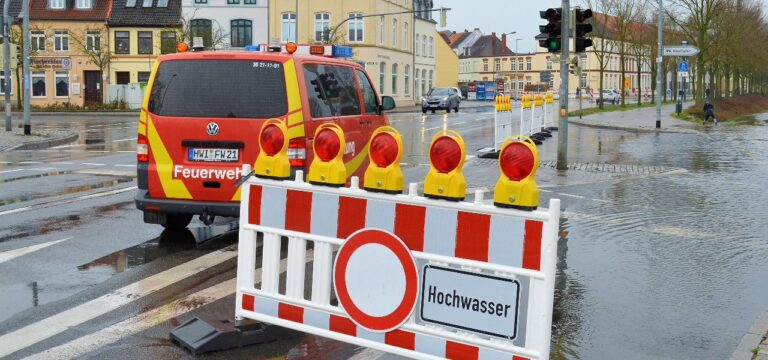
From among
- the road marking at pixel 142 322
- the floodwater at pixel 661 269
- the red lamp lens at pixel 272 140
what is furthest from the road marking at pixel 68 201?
the red lamp lens at pixel 272 140

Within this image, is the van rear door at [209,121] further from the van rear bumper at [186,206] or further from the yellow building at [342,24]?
the yellow building at [342,24]

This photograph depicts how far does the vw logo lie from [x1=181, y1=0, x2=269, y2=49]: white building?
57.3m

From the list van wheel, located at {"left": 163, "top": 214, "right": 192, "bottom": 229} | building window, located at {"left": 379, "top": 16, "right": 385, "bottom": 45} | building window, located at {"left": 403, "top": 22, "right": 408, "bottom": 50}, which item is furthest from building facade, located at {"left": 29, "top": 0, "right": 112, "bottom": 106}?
van wheel, located at {"left": 163, "top": 214, "right": 192, "bottom": 229}

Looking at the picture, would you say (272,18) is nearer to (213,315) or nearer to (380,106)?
(380,106)

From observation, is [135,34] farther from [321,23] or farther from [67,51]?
[321,23]

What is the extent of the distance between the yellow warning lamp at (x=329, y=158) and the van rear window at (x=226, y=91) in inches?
151

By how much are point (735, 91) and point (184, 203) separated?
8421 centimetres

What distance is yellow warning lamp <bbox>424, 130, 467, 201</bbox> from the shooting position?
4.42m

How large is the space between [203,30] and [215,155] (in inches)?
2112

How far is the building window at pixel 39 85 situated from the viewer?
6456cm

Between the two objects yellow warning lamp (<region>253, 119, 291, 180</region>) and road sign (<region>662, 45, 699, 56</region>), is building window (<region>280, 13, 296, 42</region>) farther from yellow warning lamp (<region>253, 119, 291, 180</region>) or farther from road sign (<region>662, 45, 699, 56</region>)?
yellow warning lamp (<region>253, 119, 291, 180</region>)

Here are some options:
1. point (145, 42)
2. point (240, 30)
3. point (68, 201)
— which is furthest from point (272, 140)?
point (145, 42)

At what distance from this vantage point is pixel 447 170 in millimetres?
4473

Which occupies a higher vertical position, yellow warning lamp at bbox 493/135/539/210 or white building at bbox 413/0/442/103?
white building at bbox 413/0/442/103
